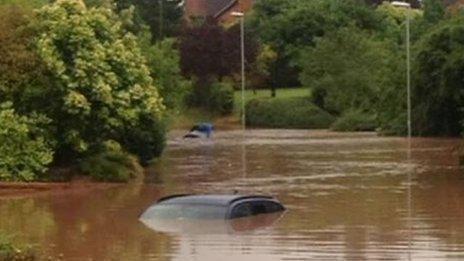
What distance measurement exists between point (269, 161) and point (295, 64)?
4744 centimetres

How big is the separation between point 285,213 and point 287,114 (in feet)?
185

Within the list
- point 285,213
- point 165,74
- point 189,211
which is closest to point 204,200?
point 189,211

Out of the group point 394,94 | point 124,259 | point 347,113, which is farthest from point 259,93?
point 124,259

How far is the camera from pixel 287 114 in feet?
281

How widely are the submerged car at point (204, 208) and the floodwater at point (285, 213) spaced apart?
39 cm

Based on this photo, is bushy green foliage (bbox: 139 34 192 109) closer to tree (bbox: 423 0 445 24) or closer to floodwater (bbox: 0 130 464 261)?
floodwater (bbox: 0 130 464 261)

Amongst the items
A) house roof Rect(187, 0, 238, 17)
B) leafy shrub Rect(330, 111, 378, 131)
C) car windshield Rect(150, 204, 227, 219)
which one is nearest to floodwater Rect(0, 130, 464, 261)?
car windshield Rect(150, 204, 227, 219)

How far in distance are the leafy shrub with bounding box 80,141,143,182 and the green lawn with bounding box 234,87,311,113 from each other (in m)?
49.6

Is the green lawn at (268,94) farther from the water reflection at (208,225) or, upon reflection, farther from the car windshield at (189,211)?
the water reflection at (208,225)

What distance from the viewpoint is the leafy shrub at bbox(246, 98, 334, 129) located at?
84.9 m

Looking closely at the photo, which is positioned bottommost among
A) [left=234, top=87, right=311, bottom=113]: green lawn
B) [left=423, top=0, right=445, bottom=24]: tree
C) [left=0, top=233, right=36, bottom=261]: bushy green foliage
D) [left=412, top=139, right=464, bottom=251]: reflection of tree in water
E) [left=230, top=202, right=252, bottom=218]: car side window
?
[left=234, top=87, right=311, bottom=113]: green lawn

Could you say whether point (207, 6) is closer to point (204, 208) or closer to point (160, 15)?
point (160, 15)

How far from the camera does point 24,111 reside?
38.2m

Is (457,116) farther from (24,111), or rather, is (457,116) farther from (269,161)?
(24,111)
